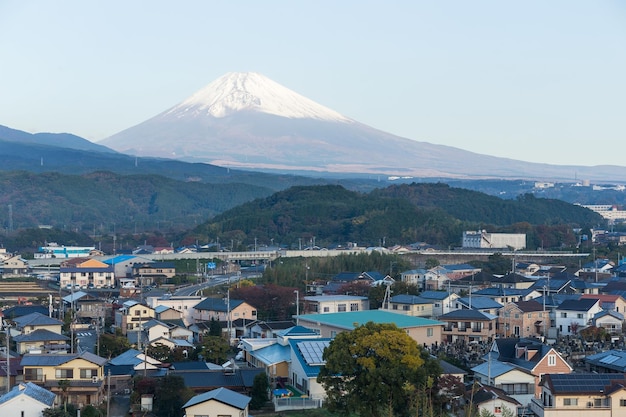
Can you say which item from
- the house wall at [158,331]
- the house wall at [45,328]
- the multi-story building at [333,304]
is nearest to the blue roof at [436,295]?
the multi-story building at [333,304]

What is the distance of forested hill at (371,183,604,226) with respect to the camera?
54312 mm

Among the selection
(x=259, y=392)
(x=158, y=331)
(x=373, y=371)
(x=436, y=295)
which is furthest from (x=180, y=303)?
(x=373, y=371)

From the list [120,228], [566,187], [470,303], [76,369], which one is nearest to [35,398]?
[76,369]

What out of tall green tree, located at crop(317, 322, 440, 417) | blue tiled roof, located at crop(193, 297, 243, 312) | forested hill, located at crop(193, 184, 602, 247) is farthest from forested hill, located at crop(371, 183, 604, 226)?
tall green tree, located at crop(317, 322, 440, 417)

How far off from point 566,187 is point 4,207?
58.1m

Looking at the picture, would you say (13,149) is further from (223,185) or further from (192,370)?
(192,370)

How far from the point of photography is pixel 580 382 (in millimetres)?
11797

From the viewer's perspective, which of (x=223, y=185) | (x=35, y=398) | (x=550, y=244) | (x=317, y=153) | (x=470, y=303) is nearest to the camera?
(x=35, y=398)

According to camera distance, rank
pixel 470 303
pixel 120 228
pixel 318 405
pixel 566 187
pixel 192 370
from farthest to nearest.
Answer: pixel 566 187
pixel 120 228
pixel 470 303
pixel 192 370
pixel 318 405

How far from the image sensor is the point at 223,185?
7788 cm

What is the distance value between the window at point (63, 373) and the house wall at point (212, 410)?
6.73 ft

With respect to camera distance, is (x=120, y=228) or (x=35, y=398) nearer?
(x=35, y=398)

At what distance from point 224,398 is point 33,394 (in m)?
1.94

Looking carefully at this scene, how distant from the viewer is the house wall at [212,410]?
1155 cm
